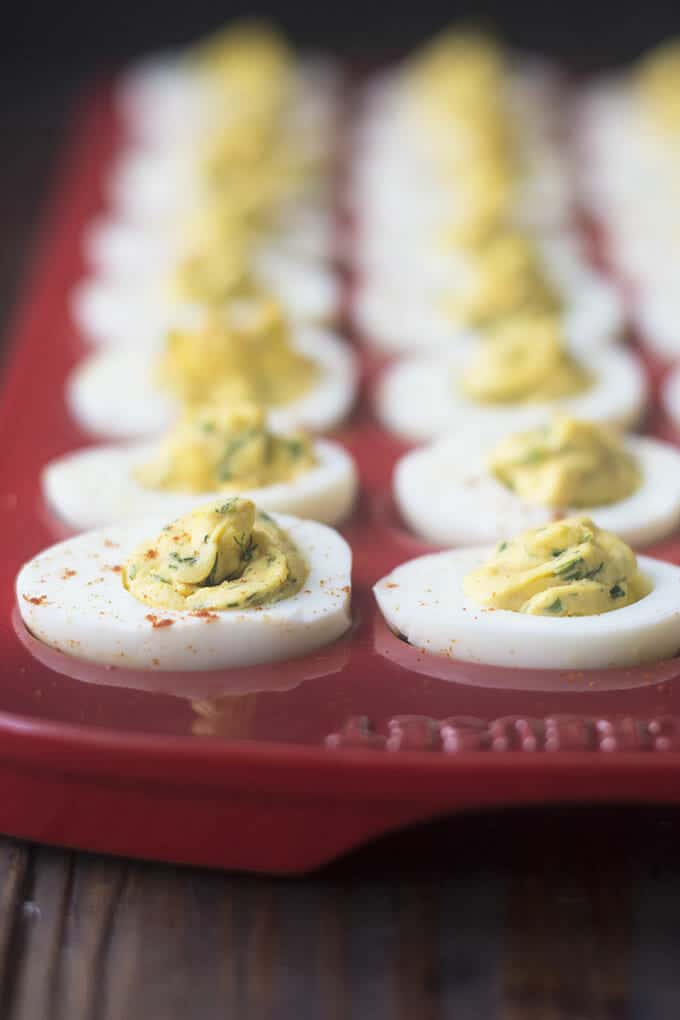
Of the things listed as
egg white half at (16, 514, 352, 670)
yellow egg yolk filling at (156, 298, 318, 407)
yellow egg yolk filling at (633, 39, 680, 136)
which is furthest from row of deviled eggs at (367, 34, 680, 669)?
yellow egg yolk filling at (633, 39, 680, 136)

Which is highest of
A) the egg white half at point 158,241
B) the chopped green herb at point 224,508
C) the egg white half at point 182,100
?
the chopped green herb at point 224,508

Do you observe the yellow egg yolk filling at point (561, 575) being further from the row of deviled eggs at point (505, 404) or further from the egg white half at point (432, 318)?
the egg white half at point (432, 318)

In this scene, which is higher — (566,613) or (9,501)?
(566,613)

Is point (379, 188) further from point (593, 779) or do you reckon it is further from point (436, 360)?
point (593, 779)

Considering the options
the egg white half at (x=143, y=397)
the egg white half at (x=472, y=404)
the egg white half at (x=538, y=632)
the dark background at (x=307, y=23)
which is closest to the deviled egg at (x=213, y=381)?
the egg white half at (x=143, y=397)

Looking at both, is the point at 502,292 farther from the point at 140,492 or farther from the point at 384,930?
the point at 384,930

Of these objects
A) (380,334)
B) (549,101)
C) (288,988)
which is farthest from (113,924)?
(549,101)
